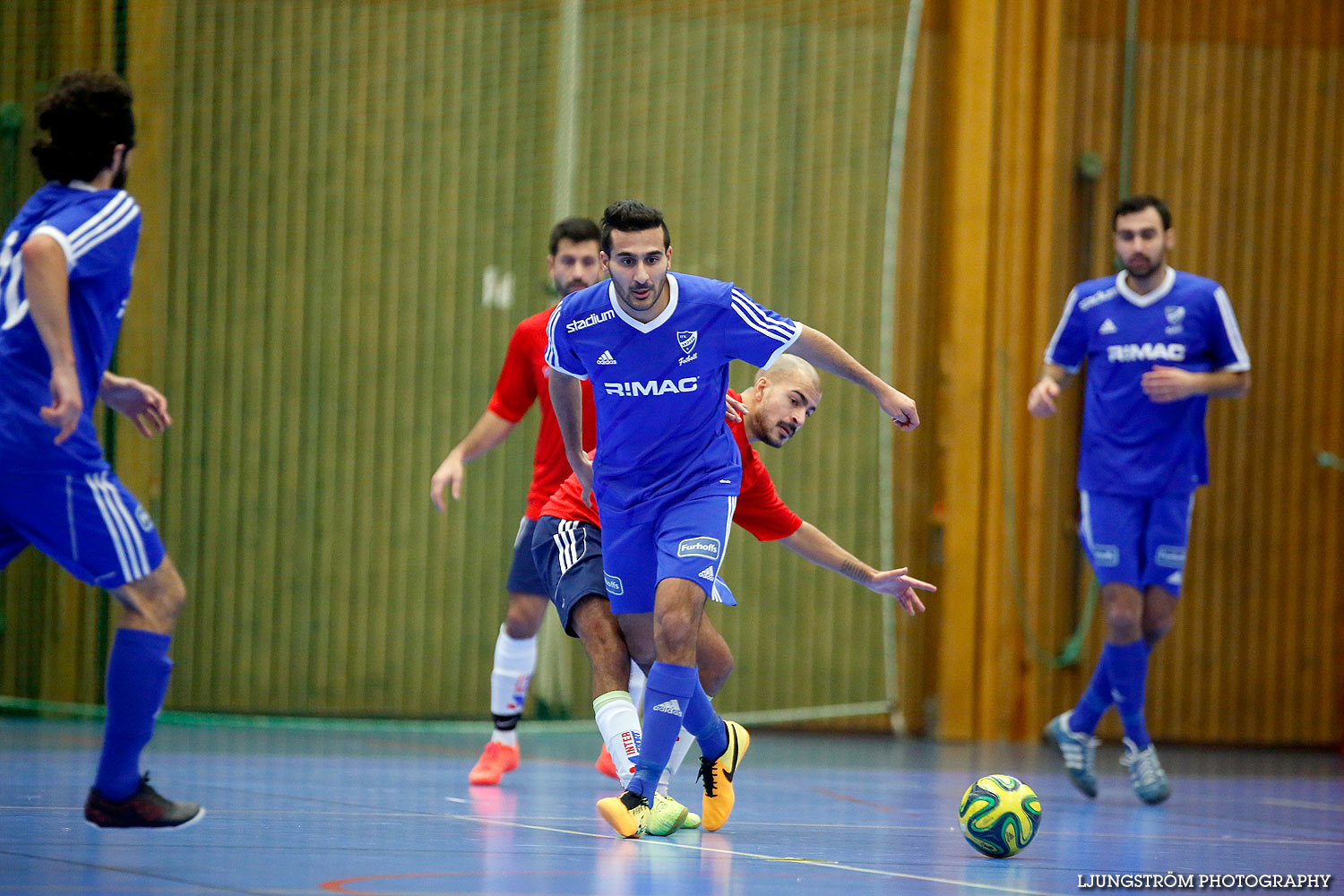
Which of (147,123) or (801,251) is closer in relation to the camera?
(147,123)

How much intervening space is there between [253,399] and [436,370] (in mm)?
1017

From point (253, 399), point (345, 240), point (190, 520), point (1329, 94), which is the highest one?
point (1329, 94)

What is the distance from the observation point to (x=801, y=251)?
9086 mm

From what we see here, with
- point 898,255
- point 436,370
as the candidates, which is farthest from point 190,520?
point 898,255

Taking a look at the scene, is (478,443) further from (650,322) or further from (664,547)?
(664,547)

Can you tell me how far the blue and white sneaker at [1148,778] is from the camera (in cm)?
580

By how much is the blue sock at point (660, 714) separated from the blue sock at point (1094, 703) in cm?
262

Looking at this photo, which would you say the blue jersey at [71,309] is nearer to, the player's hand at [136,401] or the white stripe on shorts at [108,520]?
the white stripe on shorts at [108,520]

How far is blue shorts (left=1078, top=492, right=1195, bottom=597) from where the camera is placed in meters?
6.15

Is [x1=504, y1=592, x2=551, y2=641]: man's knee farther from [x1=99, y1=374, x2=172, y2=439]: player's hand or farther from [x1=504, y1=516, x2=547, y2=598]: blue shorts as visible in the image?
[x1=99, y1=374, x2=172, y2=439]: player's hand

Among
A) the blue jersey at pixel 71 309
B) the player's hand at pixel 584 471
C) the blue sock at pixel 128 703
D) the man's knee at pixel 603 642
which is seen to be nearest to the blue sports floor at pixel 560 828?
the blue sock at pixel 128 703

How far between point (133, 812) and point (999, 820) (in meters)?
2.09

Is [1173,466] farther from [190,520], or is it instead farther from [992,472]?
[190,520]

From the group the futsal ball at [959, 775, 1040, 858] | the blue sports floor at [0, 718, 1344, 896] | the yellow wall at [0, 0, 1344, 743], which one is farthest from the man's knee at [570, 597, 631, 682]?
the yellow wall at [0, 0, 1344, 743]
